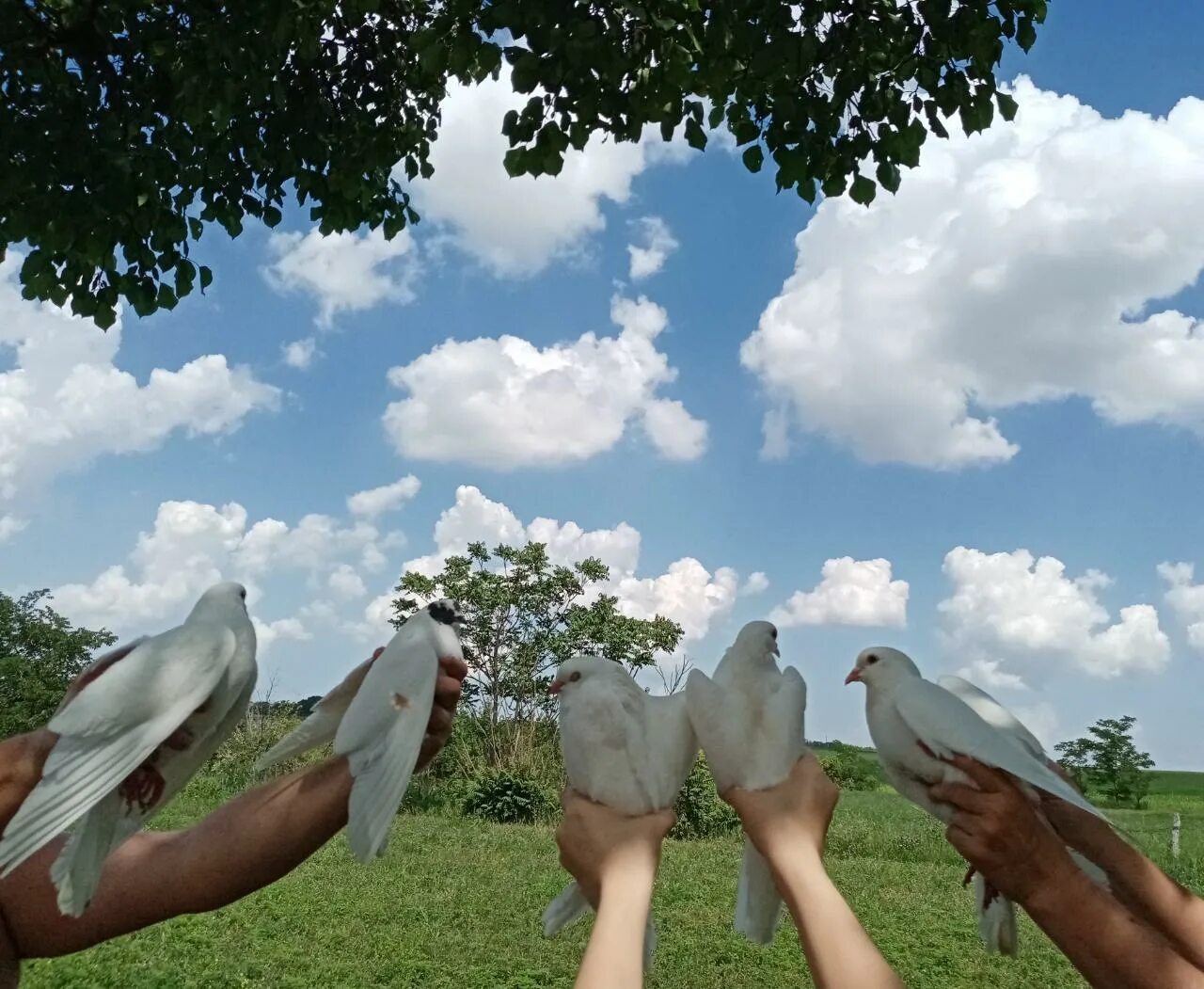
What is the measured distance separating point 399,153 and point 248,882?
5159 millimetres

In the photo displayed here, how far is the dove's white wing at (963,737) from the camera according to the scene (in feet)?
5.91

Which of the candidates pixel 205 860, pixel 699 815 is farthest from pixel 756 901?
pixel 699 815

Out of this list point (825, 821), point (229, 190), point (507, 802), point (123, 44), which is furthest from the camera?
point (507, 802)

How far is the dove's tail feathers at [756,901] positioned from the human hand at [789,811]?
0.20 meters

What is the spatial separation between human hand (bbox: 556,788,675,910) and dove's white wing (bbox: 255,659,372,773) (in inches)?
19.9

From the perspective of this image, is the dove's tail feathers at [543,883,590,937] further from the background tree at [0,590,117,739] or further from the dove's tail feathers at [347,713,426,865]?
the background tree at [0,590,117,739]

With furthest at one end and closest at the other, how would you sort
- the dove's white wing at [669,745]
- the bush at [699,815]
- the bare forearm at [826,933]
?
the bush at [699,815] → the dove's white wing at [669,745] → the bare forearm at [826,933]

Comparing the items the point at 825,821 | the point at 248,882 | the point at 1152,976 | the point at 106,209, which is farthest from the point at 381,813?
the point at 106,209

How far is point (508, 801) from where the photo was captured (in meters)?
12.0

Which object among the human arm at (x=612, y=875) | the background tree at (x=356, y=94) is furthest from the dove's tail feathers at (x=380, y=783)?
the background tree at (x=356, y=94)

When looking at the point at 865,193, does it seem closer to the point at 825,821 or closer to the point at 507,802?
the point at 825,821

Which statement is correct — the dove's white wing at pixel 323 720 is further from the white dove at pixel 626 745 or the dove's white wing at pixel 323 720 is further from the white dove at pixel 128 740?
the white dove at pixel 626 745

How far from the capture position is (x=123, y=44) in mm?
5379

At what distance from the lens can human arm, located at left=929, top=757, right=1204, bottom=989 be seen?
1.63 metres
